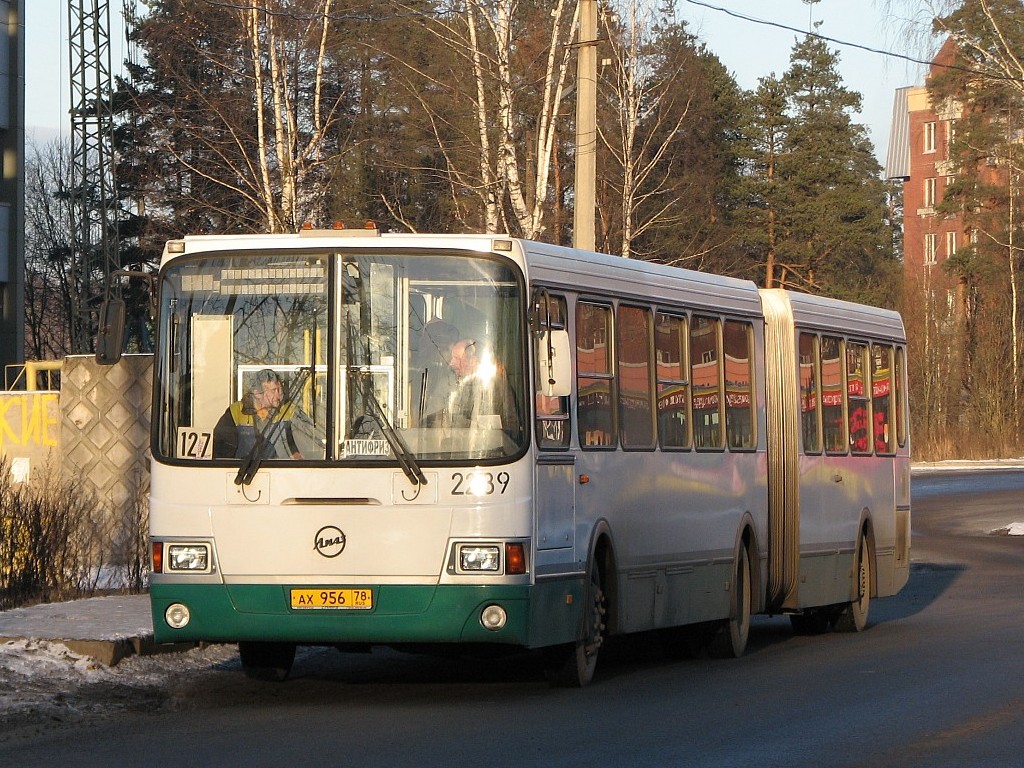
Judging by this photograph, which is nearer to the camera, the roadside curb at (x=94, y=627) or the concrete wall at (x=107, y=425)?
the roadside curb at (x=94, y=627)

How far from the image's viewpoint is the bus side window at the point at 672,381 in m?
13.8

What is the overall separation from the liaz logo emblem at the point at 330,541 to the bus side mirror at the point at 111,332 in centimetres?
171

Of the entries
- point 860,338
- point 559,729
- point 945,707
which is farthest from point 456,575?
point 860,338

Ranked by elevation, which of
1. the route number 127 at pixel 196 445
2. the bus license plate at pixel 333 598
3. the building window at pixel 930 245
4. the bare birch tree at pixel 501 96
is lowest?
the bus license plate at pixel 333 598

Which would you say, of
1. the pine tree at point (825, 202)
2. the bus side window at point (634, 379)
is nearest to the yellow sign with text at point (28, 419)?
the bus side window at point (634, 379)

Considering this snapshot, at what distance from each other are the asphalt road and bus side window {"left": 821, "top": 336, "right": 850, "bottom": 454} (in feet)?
6.09

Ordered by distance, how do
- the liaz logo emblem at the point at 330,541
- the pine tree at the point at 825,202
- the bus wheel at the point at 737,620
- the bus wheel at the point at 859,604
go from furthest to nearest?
1. the pine tree at the point at 825,202
2. the bus wheel at the point at 859,604
3. the bus wheel at the point at 737,620
4. the liaz logo emblem at the point at 330,541

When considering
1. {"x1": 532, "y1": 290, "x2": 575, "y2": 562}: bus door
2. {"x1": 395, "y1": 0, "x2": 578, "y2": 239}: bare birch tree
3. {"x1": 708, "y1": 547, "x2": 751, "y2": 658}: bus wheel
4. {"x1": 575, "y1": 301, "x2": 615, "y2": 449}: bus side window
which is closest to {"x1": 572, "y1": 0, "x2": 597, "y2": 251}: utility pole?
{"x1": 708, "y1": 547, "x2": 751, "y2": 658}: bus wheel

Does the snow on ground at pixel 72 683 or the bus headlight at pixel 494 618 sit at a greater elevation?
the bus headlight at pixel 494 618

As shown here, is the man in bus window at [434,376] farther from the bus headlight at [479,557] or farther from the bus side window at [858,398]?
the bus side window at [858,398]

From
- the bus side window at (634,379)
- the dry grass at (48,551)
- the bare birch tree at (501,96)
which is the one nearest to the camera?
the bus side window at (634,379)

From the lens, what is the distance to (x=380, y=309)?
1146cm

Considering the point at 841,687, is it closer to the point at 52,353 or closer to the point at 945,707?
the point at 945,707

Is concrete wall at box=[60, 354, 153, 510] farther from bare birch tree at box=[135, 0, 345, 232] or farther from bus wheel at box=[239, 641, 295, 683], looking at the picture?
bare birch tree at box=[135, 0, 345, 232]
